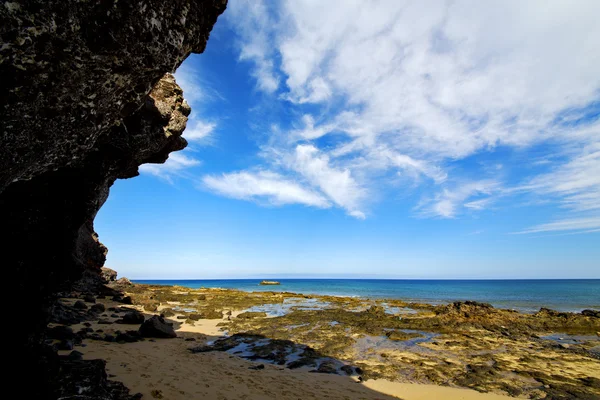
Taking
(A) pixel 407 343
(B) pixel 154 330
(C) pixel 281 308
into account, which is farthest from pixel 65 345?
(C) pixel 281 308

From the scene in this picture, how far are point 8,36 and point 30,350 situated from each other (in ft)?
25.7

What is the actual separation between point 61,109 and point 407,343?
18944 millimetres

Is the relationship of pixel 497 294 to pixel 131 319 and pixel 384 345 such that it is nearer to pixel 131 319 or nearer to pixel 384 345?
pixel 384 345

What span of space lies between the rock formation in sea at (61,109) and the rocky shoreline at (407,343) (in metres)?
3.38

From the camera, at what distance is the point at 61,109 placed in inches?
184

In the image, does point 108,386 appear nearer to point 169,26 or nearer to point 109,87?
point 109,87

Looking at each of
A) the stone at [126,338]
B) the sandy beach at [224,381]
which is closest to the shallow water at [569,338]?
the sandy beach at [224,381]

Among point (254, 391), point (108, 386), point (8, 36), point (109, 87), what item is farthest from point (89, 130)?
point (254, 391)

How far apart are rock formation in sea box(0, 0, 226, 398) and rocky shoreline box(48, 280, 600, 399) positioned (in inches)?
133

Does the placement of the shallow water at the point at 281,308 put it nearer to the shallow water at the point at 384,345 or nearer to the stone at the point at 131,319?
the shallow water at the point at 384,345

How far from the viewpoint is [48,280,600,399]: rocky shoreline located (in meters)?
11.6

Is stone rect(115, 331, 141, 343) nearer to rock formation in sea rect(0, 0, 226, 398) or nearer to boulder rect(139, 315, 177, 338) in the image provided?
boulder rect(139, 315, 177, 338)

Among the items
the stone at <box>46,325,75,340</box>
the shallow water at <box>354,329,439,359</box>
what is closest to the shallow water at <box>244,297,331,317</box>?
the shallow water at <box>354,329,439,359</box>

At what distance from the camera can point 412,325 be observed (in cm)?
2209
